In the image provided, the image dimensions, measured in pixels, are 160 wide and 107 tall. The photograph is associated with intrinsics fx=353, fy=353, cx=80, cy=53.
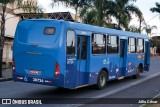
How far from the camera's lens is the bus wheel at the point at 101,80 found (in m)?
14.8

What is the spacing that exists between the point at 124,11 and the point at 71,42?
24.5 metres

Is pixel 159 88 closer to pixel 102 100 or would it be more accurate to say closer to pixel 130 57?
pixel 130 57

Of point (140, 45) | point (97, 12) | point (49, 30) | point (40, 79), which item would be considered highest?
point (97, 12)

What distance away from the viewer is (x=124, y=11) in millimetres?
36000

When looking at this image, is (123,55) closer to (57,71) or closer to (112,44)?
(112,44)

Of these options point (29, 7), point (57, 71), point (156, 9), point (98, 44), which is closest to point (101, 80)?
point (98, 44)

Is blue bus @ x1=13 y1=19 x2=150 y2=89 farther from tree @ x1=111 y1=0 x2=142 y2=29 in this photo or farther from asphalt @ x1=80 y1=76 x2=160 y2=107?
tree @ x1=111 y1=0 x2=142 y2=29

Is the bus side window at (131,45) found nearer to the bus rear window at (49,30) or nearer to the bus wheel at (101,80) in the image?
Answer: the bus wheel at (101,80)

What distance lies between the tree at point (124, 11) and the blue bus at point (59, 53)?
60.7 ft

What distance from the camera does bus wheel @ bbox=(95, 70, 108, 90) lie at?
1480 centimetres

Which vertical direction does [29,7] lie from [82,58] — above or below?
above

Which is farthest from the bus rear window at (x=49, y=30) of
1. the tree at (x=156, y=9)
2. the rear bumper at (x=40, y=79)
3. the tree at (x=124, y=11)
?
→ the tree at (x=156, y=9)

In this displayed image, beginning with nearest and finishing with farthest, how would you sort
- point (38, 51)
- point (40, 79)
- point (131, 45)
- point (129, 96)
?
1. point (40, 79)
2. point (38, 51)
3. point (129, 96)
4. point (131, 45)

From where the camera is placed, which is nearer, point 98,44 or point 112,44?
point 98,44
